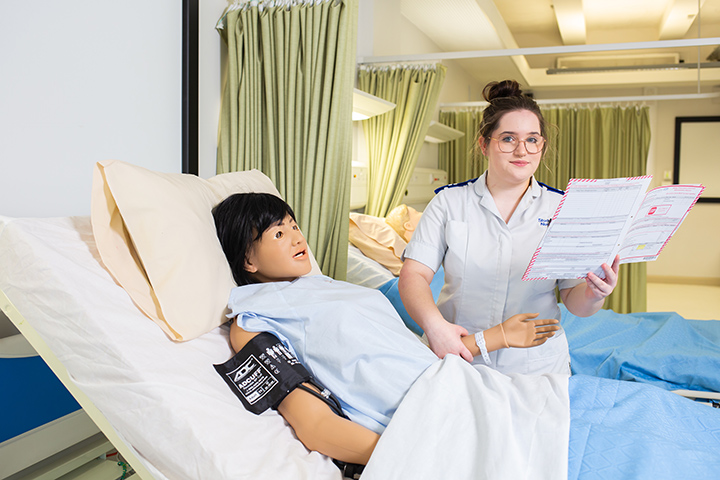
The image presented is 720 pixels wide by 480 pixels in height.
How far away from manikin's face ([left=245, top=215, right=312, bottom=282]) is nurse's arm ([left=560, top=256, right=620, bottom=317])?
73cm

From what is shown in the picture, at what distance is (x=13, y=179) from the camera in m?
1.38

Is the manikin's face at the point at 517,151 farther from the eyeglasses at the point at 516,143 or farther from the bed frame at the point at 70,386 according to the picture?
the bed frame at the point at 70,386

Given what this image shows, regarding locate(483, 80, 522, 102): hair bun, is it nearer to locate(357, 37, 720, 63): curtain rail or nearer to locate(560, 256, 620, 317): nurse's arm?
locate(560, 256, 620, 317): nurse's arm

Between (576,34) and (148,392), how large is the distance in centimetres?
606

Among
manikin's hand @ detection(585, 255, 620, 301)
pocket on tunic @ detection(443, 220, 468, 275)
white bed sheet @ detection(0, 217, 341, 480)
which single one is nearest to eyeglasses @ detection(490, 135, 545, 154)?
pocket on tunic @ detection(443, 220, 468, 275)

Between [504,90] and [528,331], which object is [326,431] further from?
Answer: [504,90]

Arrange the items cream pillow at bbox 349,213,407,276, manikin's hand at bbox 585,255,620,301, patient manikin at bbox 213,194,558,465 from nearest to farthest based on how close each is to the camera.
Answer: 1. patient manikin at bbox 213,194,558,465
2. manikin's hand at bbox 585,255,620,301
3. cream pillow at bbox 349,213,407,276

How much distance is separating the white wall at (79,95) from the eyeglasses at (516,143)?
1.18 metres

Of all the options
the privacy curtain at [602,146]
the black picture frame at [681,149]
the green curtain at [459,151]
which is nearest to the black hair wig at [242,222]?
the privacy curtain at [602,146]

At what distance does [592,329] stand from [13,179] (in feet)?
7.69

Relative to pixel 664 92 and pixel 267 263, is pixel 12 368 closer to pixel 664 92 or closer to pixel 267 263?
pixel 267 263

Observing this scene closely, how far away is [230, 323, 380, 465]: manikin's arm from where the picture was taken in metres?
1.01

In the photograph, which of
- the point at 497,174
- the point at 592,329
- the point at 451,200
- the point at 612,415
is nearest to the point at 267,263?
the point at 451,200

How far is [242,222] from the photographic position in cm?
133
